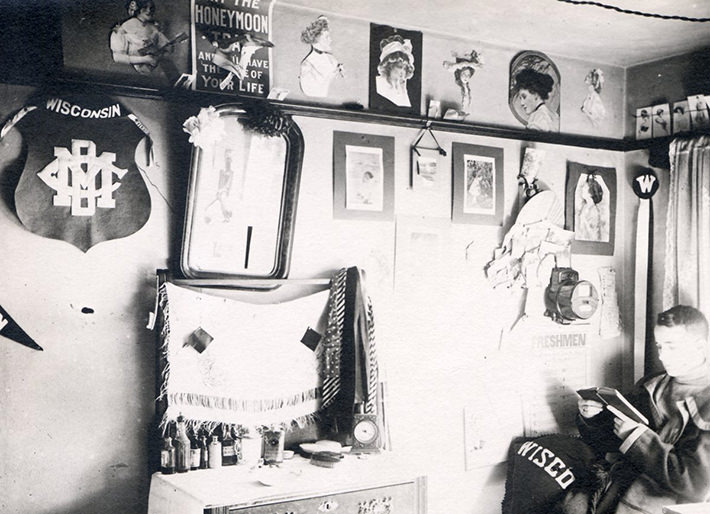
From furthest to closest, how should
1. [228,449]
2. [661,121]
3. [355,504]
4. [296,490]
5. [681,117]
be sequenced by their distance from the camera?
[661,121], [681,117], [228,449], [355,504], [296,490]

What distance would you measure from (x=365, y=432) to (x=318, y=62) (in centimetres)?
183

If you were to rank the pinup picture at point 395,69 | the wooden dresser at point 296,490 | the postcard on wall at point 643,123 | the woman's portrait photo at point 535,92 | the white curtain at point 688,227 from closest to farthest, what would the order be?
the wooden dresser at point 296,490 < the pinup picture at point 395,69 < the white curtain at point 688,227 < the woman's portrait photo at point 535,92 < the postcard on wall at point 643,123

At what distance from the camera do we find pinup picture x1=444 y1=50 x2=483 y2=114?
405cm

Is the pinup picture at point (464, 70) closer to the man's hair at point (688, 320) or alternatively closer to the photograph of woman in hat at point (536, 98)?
the photograph of woman in hat at point (536, 98)

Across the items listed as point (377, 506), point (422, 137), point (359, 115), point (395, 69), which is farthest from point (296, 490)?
point (395, 69)

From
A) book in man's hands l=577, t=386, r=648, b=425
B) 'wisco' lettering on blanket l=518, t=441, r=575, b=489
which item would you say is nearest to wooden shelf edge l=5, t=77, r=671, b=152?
book in man's hands l=577, t=386, r=648, b=425

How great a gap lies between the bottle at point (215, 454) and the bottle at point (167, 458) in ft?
0.56

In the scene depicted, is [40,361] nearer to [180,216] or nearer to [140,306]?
[140,306]

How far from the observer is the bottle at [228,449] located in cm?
326

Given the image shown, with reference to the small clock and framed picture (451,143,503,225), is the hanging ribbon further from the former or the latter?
the small clock

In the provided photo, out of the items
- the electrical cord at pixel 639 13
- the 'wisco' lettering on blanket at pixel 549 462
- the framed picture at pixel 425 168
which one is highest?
the electrical cord at pixel 639 13

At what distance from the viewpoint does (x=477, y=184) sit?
4105 millimetres

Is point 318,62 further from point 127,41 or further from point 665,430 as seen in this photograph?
point 665,430

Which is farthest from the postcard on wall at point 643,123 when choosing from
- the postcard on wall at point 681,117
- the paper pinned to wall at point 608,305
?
the paper pinned to wall at point 608,305
